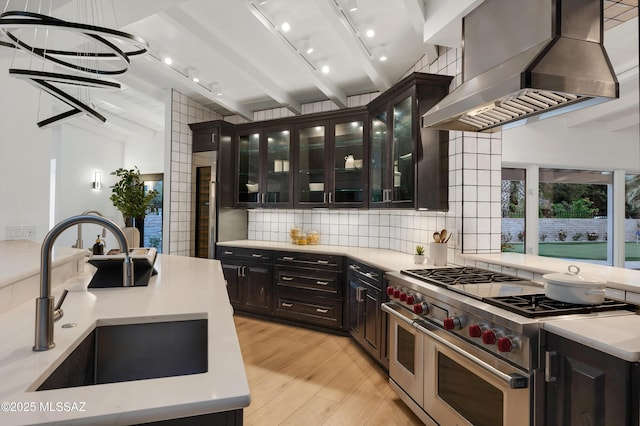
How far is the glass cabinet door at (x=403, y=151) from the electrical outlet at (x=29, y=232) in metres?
3.13

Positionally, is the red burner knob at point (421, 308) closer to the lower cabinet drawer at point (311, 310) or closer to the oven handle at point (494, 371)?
the oven handle at point (494, 371)

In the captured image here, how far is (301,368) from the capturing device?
9.53ft

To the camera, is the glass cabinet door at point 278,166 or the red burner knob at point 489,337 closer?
the red burner knob at point 489,337

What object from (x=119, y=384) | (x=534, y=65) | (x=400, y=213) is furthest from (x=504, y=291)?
(x=400, y=213)

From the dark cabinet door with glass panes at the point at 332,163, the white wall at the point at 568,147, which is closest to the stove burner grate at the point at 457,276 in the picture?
the dark cabinet door with glass panes at the point at 332,163

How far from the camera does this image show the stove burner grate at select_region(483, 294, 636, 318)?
149 centimetres

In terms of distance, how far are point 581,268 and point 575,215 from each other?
277 centimetres

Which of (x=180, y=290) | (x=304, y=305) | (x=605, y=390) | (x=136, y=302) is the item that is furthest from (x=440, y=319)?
(x=304, y=305)

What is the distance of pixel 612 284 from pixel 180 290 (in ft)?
6.93

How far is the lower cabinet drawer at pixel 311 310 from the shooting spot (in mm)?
3667

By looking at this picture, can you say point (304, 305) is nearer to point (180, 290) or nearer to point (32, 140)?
point (180, 290)

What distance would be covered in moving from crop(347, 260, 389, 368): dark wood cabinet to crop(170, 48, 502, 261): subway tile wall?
24.4 inches

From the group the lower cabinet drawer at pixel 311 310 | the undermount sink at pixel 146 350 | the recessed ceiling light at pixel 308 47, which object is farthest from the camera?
the lower cabinet drawer at pixel 311 310

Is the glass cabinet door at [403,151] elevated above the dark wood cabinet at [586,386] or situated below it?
above
